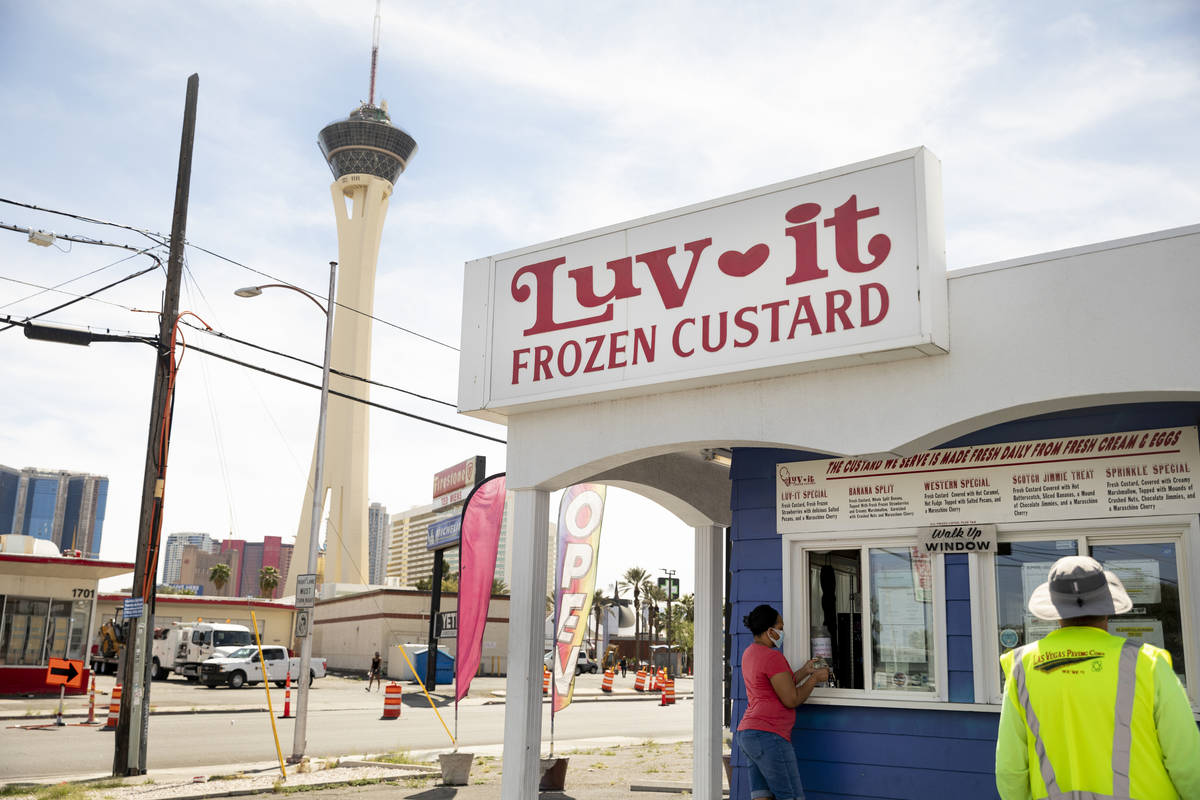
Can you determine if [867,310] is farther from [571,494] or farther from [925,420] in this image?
[571,494]

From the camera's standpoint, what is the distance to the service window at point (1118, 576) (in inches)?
275

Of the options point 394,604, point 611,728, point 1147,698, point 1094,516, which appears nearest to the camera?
point 1147,698

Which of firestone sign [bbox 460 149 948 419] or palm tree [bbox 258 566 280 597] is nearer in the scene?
firestone sign [bbox 460 149 948 419]

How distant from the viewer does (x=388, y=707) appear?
2478cm

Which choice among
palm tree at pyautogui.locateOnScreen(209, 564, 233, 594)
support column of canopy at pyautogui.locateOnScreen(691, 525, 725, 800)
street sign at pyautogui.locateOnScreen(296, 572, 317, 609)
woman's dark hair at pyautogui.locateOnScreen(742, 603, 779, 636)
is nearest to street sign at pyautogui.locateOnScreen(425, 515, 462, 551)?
street sign at pyautogui.locateOnScreen(296, 572, 317, 609)

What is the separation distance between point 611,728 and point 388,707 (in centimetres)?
537

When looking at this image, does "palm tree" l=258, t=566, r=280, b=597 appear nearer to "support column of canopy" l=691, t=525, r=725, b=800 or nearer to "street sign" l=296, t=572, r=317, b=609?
"street sign" l=296, t=572, r=317, b=609

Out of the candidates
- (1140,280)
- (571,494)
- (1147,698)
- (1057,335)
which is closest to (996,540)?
(1057,335)

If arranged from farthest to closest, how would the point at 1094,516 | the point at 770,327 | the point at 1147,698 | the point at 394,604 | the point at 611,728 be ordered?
1. the point at 394,604
2. the point at 611,728
3. the point at 770,327
4. the point at 1094,516
5. the point at 1147,698

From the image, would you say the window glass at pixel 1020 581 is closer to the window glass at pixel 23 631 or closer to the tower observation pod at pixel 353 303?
the window glass at pixel 23 631

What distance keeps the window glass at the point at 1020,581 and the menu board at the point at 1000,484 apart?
22 centimetres

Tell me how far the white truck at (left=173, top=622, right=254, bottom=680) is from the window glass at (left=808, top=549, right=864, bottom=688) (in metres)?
32.5

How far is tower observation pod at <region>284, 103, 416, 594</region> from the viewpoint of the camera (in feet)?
283

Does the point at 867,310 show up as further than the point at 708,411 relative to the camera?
No
